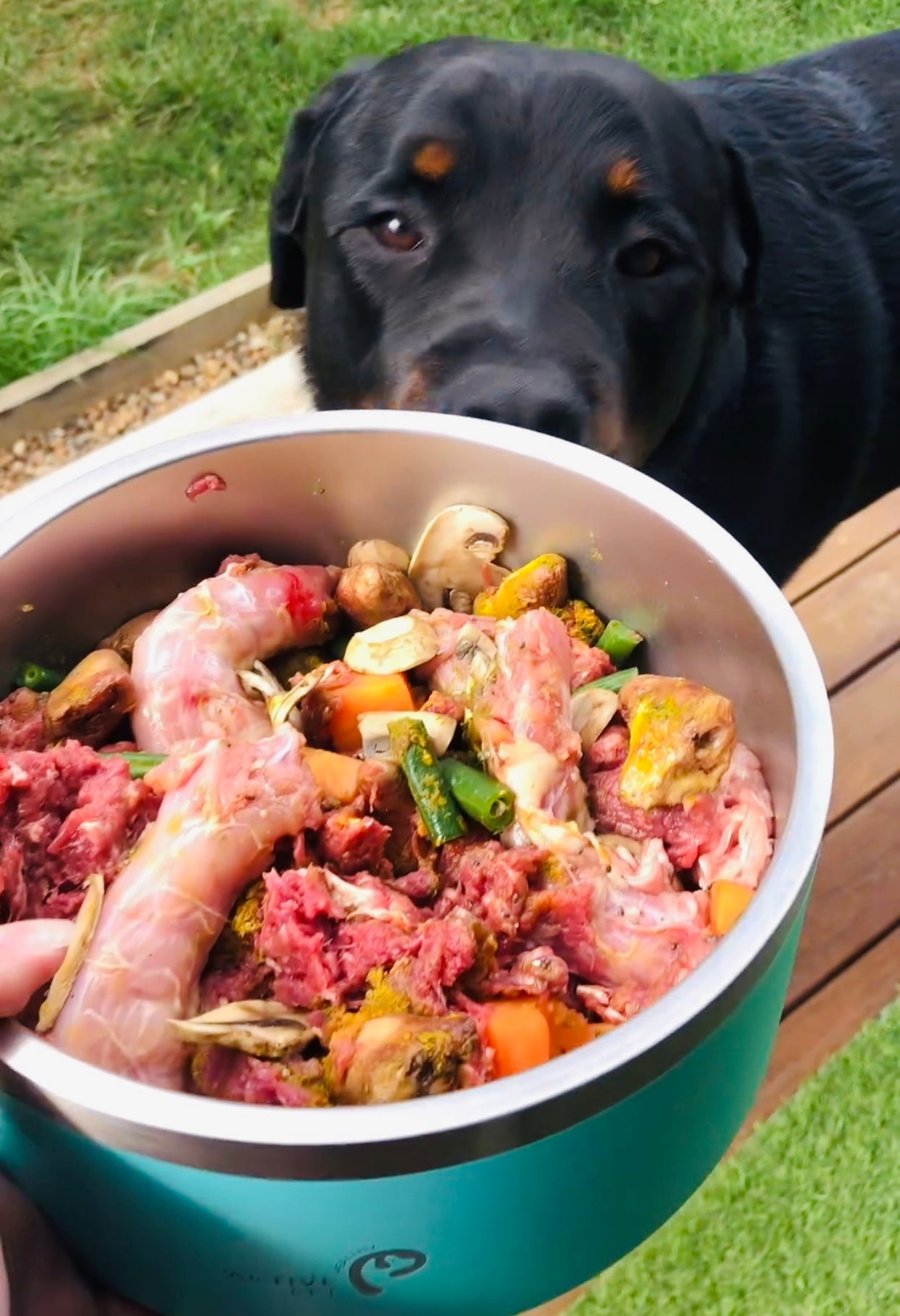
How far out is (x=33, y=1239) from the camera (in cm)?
72

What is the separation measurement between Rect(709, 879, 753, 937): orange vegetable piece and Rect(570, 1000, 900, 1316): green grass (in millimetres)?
849

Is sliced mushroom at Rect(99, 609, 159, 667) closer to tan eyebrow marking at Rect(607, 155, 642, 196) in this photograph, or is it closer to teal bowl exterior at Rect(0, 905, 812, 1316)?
teal bowl exterior at Rect(0, 905, 812, 1316)

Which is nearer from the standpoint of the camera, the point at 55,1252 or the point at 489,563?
the point at 55,1252

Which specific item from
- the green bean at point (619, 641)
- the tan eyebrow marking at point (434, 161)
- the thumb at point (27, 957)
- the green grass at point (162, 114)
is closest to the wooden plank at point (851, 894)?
the green bean at point (619, 641)

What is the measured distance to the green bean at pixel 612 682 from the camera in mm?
876

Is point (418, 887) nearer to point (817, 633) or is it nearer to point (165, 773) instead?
point (165, 773)

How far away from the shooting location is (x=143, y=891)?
2.24 feet

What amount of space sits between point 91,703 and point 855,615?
143cm

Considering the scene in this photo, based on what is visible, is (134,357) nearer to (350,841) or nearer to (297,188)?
(297,188)

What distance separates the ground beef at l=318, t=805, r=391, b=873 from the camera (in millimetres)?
753

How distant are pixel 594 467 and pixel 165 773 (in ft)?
1.22

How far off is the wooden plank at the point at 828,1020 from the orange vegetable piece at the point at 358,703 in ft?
2.99

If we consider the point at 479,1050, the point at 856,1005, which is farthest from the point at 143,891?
the point at 856,1005

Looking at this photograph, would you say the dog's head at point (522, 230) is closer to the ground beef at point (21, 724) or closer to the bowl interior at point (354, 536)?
the bowl interior at point (354, 536)
